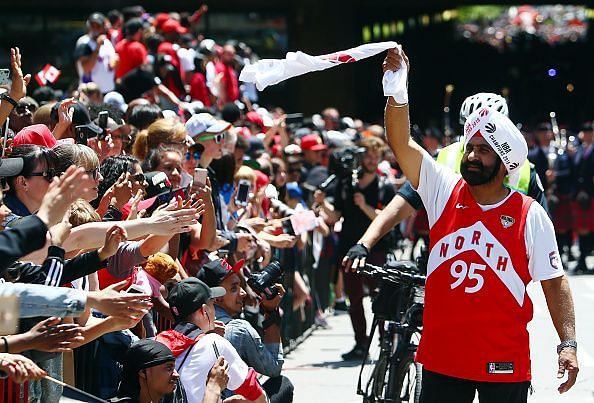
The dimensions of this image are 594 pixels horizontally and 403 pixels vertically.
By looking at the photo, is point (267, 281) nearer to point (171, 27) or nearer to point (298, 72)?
point (298, 72)

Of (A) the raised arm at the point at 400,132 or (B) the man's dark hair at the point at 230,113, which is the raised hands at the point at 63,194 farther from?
(B) the man's dark hair at the point at 230,113

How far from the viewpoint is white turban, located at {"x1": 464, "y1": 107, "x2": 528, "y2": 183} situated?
6.50 metres

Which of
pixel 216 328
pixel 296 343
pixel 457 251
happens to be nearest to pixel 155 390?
pixel 216 328

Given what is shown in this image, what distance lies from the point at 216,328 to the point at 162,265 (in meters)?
0.62

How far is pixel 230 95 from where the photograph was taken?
17922 mm

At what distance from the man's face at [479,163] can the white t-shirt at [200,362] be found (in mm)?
1540

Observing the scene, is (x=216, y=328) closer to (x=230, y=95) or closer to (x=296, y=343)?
(x=296, y=343)

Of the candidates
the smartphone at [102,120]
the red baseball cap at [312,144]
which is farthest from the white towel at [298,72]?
the red baseball cap at [312,144]

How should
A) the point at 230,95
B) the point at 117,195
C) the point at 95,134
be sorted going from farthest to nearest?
the point at 230,95, the point at 95,134, the point at 117,195

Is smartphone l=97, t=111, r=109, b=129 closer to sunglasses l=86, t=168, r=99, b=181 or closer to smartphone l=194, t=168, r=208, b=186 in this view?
smartphone l=194, t=168, r=208, b=186

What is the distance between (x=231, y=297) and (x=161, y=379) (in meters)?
1.94

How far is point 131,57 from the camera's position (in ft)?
49.7

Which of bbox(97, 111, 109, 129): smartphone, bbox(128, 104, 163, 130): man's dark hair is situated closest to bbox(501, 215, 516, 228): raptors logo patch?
bbox(97, 111, 109, 129): smartphone

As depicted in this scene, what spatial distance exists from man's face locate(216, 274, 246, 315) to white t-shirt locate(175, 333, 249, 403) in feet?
4.35
